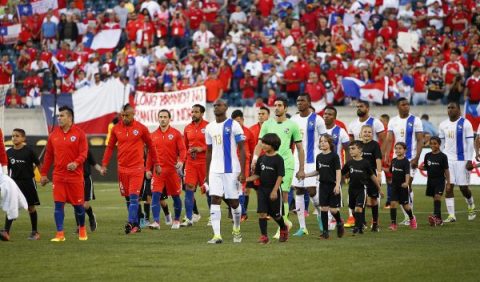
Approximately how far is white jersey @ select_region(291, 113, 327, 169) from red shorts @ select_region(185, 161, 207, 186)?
2.43 meters

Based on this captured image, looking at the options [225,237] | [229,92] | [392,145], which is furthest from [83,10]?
[225,237]

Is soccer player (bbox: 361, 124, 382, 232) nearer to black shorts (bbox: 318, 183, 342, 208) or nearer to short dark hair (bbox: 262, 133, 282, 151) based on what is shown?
black shorts (bbox: 318, 183, 342, 208)

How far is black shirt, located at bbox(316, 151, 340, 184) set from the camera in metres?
17.9

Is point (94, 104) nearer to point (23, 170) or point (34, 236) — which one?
point (23, 170)

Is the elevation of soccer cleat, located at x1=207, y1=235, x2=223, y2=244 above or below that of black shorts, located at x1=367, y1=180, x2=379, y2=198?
below

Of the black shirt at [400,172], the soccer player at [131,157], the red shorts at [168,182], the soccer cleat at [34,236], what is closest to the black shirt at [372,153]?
the black shirt at [400,172]

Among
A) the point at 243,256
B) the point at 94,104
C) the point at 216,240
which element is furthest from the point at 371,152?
the point at 94,104

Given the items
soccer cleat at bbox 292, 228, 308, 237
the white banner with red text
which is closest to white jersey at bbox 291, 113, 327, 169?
soccer cleat at bbox 292, 228, 308, 237

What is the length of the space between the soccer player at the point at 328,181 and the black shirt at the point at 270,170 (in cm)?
151

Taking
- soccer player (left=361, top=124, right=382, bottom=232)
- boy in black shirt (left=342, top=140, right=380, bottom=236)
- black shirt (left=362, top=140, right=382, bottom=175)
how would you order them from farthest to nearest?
1. black shirt (left=362, top=140, right=382, bottom=175)
2. soccer player (left=361, top=124, right=382, bottom=232)
3. boy in black shirt (left=342, top=140, right=380, bottom=236)

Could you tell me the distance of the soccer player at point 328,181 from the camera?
17.8 m

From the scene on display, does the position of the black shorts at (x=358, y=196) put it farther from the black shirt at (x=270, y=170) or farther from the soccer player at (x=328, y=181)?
the black shirt at (x=270, y=170)

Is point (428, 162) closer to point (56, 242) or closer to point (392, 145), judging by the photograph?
point (392, 145)

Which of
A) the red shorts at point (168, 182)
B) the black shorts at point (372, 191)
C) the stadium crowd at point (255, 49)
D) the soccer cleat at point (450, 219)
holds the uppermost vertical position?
the stadium crowd at point (255, 49)
